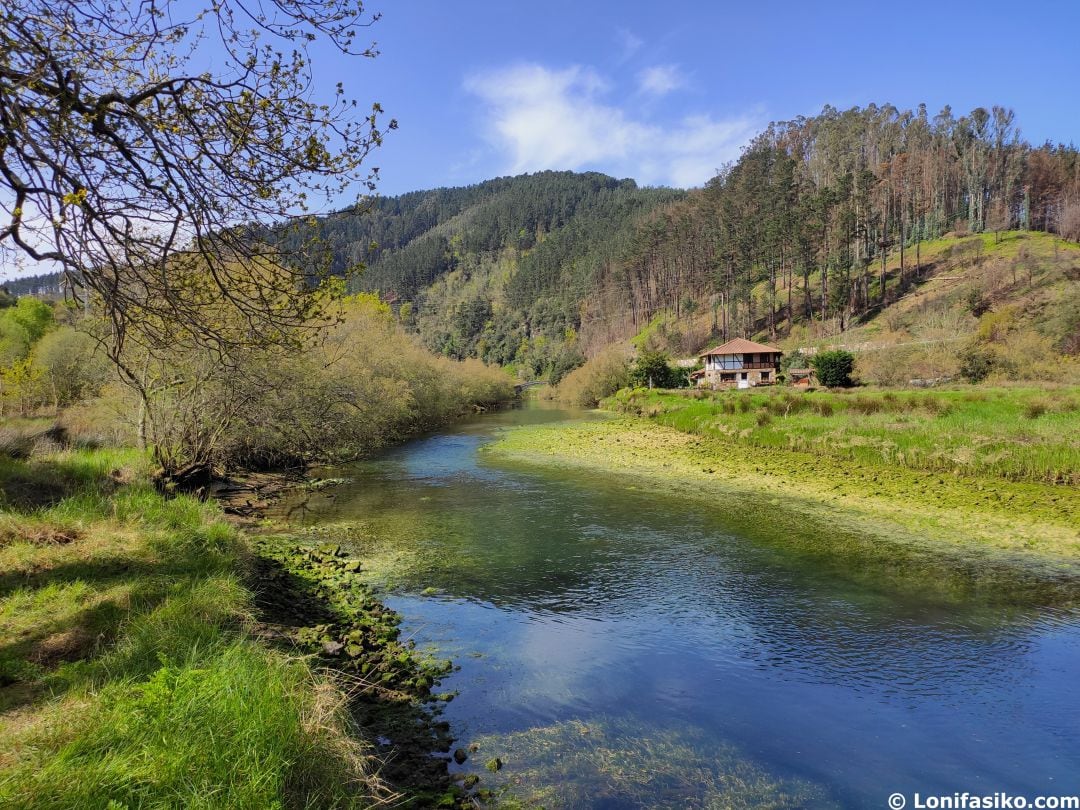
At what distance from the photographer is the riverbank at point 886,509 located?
14719 millimetres

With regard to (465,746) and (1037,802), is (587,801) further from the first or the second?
(1037,802)

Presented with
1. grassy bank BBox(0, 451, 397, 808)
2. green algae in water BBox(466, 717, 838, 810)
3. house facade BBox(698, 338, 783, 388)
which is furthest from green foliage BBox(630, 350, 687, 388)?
green algae in water BBox(466, 717, 838, 810)

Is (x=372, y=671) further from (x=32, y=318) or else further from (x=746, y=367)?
(x=32, y=318)

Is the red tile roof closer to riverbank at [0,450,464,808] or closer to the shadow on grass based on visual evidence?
riverbank at [0,450,464,808]

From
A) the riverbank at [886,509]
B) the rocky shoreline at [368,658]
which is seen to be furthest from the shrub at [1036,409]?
the rocky shoreline at [368,658]

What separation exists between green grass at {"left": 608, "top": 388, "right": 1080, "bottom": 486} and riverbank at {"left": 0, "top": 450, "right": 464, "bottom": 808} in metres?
23.8

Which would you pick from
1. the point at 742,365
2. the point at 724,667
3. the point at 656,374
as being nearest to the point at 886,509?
the point at 724,667

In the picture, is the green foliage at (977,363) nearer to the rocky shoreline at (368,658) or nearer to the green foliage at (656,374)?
the green foliage at (656,374)

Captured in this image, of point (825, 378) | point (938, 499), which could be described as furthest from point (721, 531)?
point (825, 378)

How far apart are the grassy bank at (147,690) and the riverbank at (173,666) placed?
0.02 meters

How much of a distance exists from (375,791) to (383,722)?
2493 millimetres

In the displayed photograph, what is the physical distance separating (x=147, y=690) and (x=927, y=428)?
101 feet

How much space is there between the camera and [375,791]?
5730 mm

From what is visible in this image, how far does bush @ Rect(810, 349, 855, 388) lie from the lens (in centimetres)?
4653
